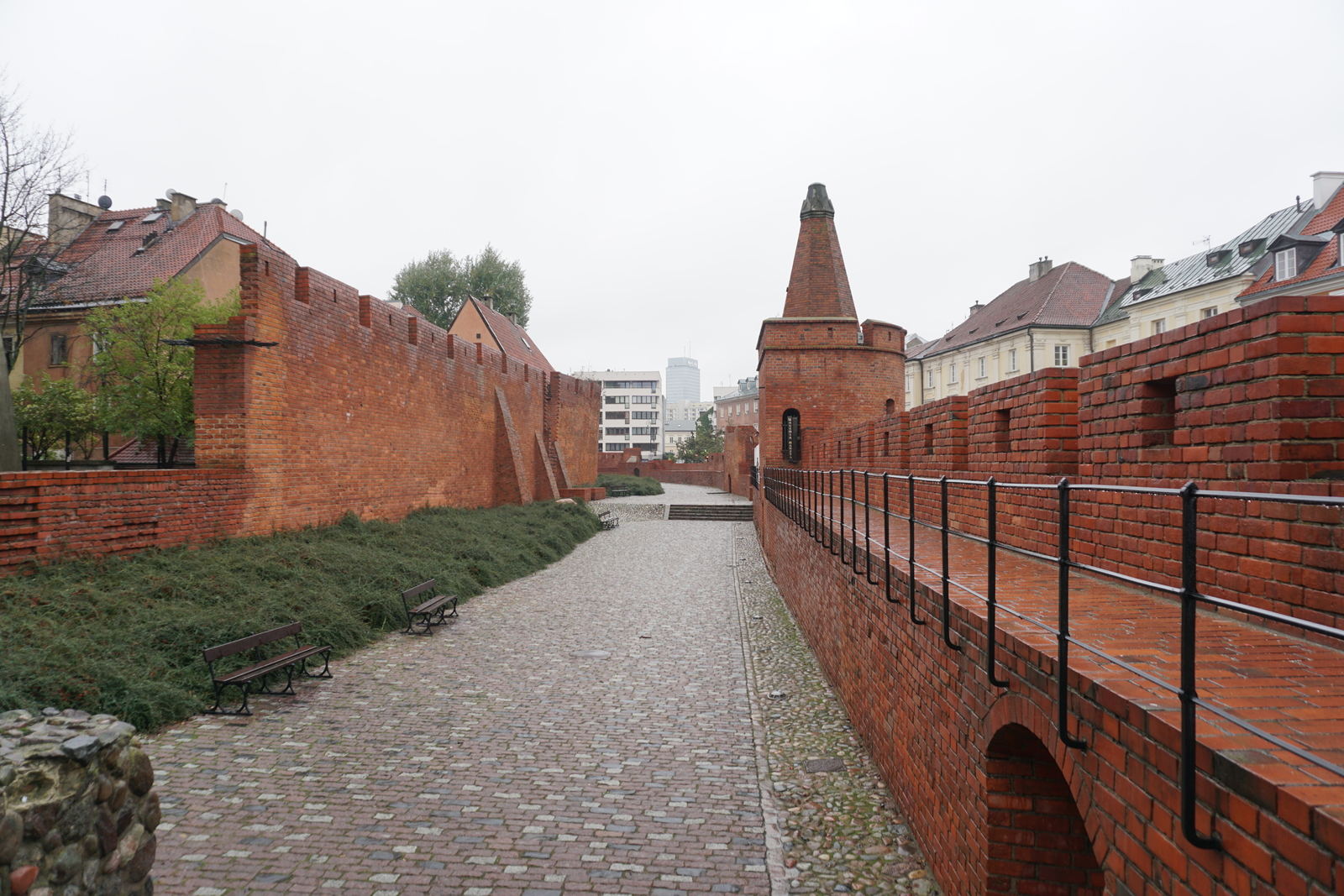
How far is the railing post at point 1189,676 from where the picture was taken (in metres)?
1.59

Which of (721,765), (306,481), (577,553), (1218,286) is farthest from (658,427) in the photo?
(721,765)

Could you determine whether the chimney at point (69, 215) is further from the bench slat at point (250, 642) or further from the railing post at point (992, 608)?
the railing post at point (992, 608)

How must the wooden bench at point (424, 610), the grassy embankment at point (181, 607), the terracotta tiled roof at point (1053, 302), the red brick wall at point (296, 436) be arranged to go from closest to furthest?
the grassy embankment at point (181, 607), the red brick wall at point (296, 436), the wooden bench at point (424, 610), the terracotta tiled roof at point (1053, 302)

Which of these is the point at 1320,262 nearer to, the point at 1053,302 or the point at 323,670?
the point at 1053,302

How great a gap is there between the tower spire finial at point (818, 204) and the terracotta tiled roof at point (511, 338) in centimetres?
1381

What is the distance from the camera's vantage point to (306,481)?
1162cm

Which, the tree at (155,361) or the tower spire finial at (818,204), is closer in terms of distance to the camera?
the tree at (155,361)

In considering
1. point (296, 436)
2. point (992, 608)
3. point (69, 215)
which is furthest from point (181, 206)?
point (992, 608)

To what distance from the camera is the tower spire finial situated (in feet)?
82.5

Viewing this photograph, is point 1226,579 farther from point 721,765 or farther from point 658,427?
point 658,427

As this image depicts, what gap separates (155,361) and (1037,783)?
53.2 feet

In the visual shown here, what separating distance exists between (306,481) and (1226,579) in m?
12.0

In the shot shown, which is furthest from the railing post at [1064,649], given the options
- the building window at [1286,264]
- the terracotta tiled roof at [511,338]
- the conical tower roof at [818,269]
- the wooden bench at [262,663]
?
the terracotta tiled roof at [511,338]

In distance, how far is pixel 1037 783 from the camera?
302cm
